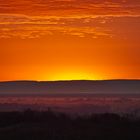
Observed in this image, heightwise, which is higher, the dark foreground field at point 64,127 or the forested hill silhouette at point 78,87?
the forested hill silhouette at point 78,87

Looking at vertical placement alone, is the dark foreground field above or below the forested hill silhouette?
below

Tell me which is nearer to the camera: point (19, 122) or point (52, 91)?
point (19, 122)

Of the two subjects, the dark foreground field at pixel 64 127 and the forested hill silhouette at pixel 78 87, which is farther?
the forested hill silhouette at pixel 78 87

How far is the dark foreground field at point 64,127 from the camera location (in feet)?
65.2

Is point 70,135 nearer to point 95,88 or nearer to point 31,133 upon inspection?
point 31,133

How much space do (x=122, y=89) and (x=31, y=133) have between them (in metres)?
57.4

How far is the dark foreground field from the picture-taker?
19859 millimetres

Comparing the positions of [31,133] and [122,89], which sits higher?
[122,89]

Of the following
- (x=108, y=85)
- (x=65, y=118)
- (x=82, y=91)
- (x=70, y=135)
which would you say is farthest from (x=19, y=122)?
(x=108, y=85)

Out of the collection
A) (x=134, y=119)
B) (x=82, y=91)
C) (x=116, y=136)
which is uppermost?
(x=82, y=91)

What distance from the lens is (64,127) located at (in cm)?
2195

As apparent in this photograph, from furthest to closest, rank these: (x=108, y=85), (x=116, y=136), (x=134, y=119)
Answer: (x=108, y=85) < (x=134, y=119) < (x=116, y=136)

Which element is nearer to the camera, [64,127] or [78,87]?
[64,127]

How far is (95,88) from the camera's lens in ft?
258
